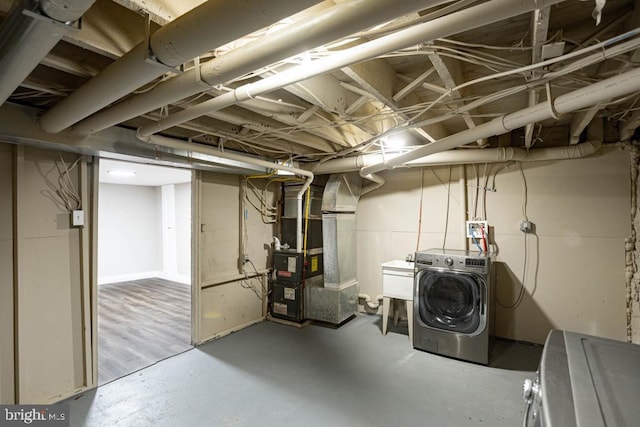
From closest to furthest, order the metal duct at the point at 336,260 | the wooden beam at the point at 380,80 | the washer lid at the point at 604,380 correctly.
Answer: the washer lid at the point at 604,380 < the wooden beam at the point at 380,80 < the metal duct at the point at 336,260

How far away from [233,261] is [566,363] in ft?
10.9

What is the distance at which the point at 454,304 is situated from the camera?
10.0 ft

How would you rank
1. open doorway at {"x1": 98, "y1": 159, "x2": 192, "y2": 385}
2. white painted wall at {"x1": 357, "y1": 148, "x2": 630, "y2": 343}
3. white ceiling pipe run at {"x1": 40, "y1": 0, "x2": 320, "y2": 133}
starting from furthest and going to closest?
open doorway at {"x1": 98, "y1": 159, "x2": 192, "y2": 385} < white painted wall at {"x1": 357, "y1": 148, "x2": 630, "y2": 343} < white ceiling pipe run at {"x1": 40, "y1": 0, "x2": 320, "y2": 133}

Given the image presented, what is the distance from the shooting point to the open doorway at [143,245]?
462 cm

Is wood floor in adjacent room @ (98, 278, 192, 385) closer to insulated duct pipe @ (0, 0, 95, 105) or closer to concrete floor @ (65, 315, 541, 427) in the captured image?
concrete floor @ (65, 315, 541, 427)

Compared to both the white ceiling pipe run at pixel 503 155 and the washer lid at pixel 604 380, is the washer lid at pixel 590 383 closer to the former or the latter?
the washer lid at pixel 604 380

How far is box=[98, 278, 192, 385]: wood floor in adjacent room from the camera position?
2969mm

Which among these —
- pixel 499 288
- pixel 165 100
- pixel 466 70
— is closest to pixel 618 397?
pixel 466 70

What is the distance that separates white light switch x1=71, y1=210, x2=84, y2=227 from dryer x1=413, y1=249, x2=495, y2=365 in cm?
299

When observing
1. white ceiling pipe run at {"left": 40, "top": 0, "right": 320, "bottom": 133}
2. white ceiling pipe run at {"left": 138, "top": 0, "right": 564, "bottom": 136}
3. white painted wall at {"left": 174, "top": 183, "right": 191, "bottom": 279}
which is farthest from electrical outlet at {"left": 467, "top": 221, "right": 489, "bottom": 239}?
white painted wall at {"left": 174, "top": 183, "right": 191, "bottom": 279}

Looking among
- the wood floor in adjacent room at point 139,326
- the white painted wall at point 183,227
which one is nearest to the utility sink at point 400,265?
the wood floor in adjacent room at point 139,326

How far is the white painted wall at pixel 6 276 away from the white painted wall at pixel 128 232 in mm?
4665

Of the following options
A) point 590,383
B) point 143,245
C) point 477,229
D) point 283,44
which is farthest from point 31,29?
point 143,245

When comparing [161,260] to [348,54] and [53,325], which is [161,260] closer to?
[53,325]
